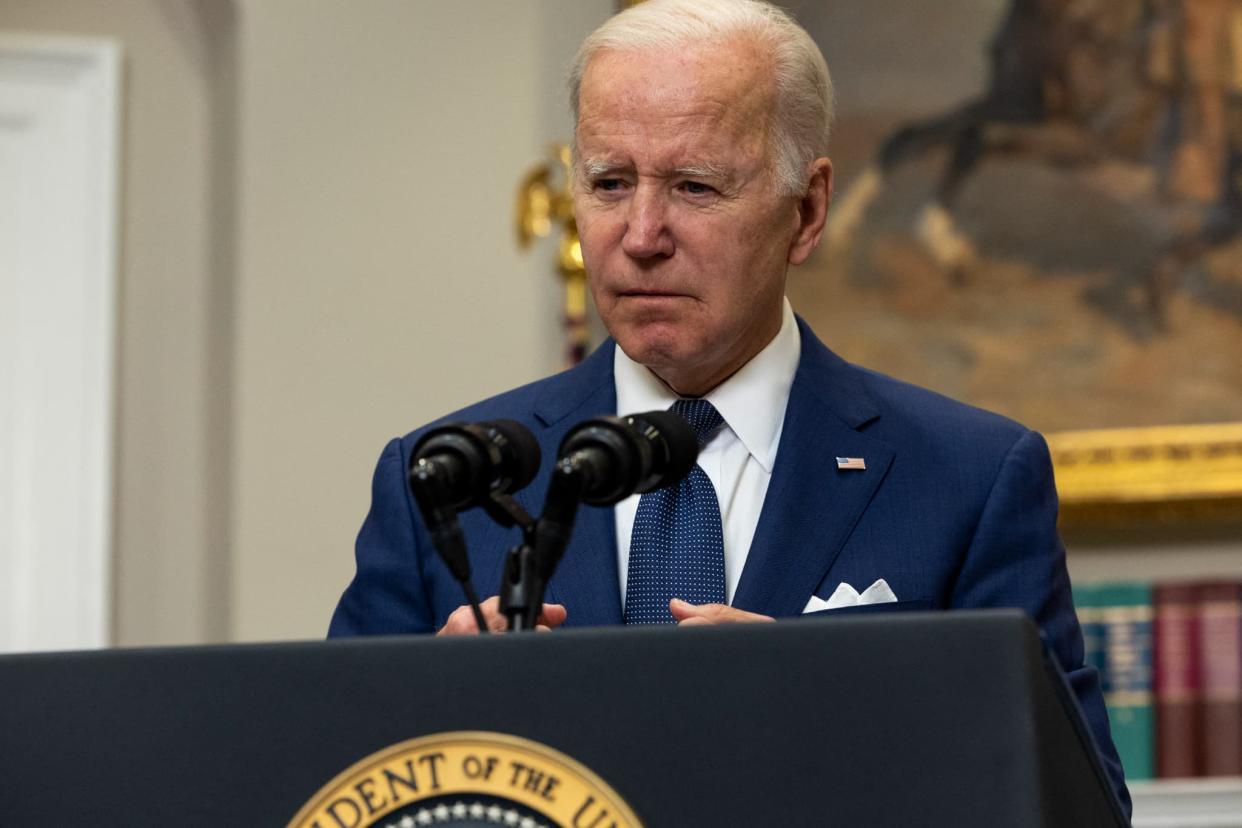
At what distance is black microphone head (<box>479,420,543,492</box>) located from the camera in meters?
1.50

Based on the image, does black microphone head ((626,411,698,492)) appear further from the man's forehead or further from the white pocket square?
the man's forehead

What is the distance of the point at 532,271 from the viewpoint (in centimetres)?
446

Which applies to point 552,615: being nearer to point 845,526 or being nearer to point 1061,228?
point 845,526

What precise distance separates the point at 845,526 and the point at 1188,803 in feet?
6.97

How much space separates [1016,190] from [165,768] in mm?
3273

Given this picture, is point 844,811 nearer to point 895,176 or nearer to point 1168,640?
point 1168,640

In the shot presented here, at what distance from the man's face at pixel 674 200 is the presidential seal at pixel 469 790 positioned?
91 cm

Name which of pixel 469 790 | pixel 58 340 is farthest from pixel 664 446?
pixel 58 340

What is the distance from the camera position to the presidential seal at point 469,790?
1.23 meters

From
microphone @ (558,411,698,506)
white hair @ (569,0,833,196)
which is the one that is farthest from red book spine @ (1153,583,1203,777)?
microphone @ (558,411,698,506)

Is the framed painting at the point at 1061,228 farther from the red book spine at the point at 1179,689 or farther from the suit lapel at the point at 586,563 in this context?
the suit lapel at the point at 586,563

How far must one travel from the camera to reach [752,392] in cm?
223

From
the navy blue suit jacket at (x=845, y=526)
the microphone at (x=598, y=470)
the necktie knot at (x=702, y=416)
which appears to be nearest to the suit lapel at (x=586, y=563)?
the navy blue suit jacket at (x=845, y=526)

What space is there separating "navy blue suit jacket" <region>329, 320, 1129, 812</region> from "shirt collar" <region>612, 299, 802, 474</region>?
0.02m
